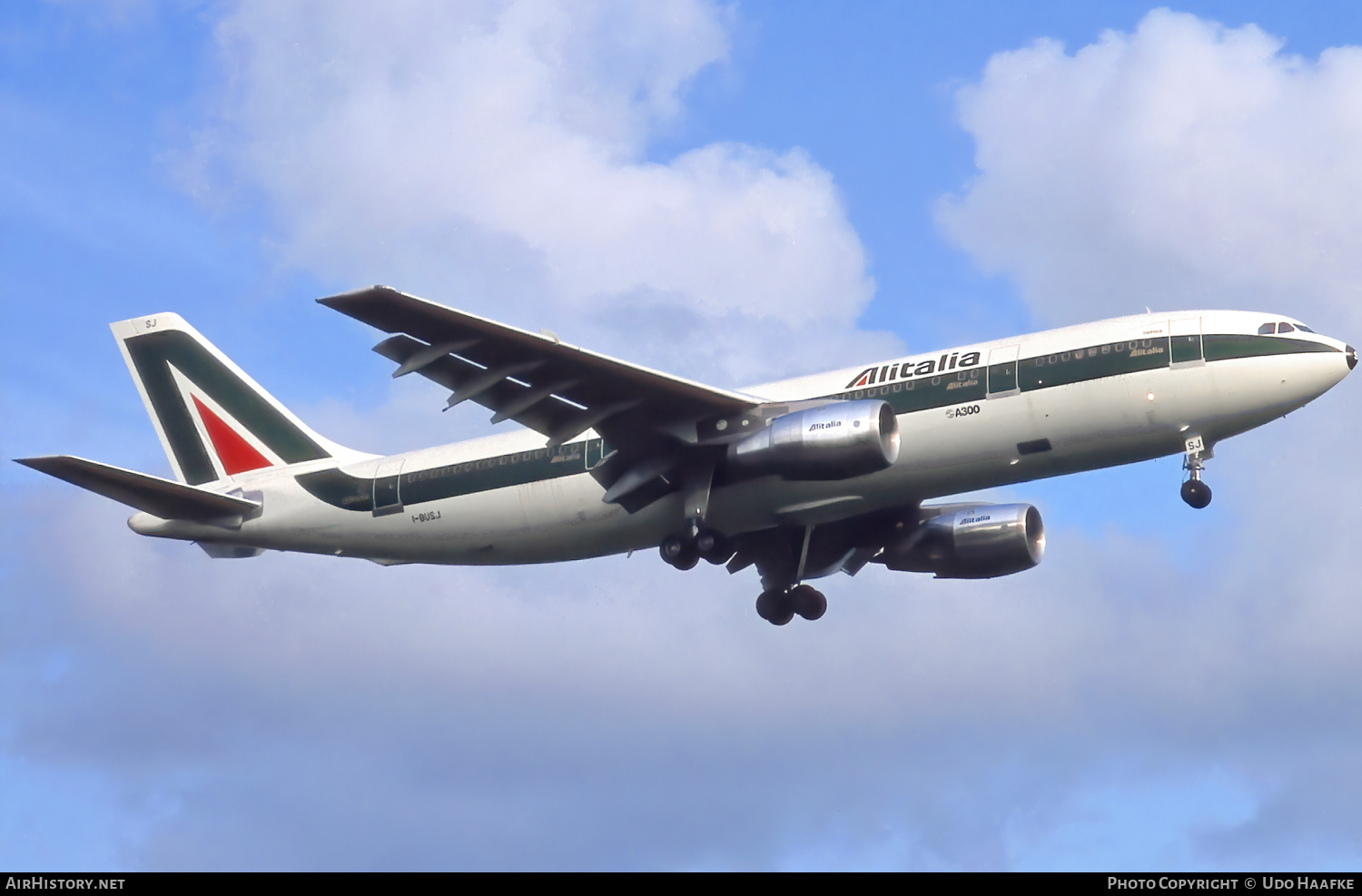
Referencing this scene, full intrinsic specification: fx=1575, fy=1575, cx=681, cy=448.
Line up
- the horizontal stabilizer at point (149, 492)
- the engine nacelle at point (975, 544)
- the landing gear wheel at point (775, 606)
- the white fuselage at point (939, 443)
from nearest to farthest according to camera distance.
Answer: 1. the white fuselage at point (939, 443)
2. the horizontal stabilizer at point (149, 492)
3. the engine nacelle at point (975, 544)
4. the landing gear wheel at point (775, 606)

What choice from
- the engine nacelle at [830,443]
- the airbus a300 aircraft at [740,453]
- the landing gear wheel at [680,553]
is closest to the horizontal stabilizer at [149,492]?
the airbus a300 aircraft at [740,453]

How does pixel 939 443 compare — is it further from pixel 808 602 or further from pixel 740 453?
pixel 808 602

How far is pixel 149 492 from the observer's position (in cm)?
4338

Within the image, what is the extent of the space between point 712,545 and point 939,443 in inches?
251

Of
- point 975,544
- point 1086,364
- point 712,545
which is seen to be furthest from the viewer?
point 975,544

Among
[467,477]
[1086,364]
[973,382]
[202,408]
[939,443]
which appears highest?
[202,408]

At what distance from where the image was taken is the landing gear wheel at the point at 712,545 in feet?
130

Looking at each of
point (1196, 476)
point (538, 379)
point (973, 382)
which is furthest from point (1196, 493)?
point (538, 379)

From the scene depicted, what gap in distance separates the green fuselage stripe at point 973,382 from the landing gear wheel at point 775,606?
800cm

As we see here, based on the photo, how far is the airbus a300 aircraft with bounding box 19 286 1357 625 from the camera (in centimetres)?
3628

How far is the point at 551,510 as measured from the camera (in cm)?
4134

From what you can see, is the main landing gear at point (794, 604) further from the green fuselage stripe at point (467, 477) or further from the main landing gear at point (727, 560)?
the green fuselage stripe at point (467, 477)
